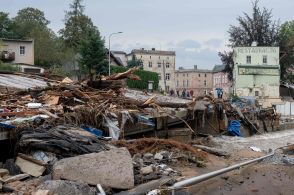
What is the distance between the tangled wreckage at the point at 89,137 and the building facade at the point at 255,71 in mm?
38205

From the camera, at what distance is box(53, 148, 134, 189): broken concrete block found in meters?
8.88

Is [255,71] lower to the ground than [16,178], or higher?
higher

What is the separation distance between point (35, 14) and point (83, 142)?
7109 centimetres

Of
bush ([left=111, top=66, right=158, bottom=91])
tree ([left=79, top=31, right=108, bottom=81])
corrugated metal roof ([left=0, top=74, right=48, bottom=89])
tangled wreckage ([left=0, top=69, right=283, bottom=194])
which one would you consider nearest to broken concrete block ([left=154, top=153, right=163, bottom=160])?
tangled wreckage ([left=0, top=69, right=283, bottom=194])

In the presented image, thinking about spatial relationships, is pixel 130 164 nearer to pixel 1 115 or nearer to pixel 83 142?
pixel 83 142

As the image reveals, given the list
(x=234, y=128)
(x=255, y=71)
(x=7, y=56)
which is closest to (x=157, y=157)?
(x=234, y=128)

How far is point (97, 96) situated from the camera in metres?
15.4

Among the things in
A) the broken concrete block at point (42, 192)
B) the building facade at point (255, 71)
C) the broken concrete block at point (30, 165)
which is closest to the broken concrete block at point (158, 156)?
the broken concrete block at point (30, 165)

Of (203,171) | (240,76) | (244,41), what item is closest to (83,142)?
(203,171)

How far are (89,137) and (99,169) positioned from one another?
1965 mm

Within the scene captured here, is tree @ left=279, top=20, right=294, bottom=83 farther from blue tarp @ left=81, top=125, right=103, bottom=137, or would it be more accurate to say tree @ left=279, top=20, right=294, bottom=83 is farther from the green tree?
blue tarp @ left=81, top=125, right=103, bottom=137

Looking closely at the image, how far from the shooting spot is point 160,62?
10219 cm

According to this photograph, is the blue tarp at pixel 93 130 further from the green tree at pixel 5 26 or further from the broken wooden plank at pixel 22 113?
the green tree at pixel 5 26

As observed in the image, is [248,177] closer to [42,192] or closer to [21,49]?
[42,192]
